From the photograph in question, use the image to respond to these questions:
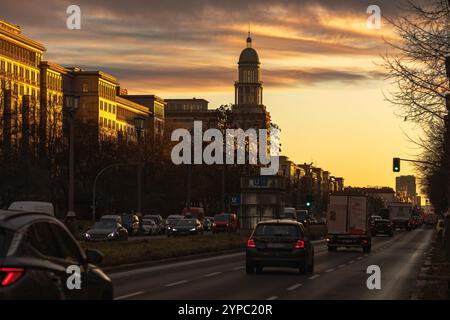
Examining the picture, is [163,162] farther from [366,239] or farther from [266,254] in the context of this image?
[266,254]

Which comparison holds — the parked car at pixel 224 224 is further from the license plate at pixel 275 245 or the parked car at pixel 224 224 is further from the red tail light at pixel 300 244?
the license plate at pixel 275 245

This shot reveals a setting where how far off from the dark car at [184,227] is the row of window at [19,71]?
7379cm

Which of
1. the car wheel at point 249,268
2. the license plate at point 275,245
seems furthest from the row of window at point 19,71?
the license plate at point 275,245

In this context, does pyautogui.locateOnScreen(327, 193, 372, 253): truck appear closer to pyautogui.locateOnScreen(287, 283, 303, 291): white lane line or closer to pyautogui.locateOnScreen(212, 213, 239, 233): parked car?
pyautogui.locateOnScreen(287, 283, 303, 291): white lane line

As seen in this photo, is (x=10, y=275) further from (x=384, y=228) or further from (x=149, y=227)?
(x=384, y=228)

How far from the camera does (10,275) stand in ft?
31.8

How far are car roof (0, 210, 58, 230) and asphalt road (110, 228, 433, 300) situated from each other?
9222 millimetres

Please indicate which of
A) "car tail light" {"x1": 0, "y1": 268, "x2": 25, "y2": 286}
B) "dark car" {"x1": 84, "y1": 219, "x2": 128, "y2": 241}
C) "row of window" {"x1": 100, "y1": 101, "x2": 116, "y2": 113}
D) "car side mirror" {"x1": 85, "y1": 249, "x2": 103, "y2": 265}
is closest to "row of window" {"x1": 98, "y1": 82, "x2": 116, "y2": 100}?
"row of window" {"x1": 100, "y1": 101, "x2": 116, "y2": 113}

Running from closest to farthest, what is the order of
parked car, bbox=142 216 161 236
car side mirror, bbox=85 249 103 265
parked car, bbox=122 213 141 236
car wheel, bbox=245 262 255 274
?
car side mirror, bbox=85 249 103 265
car wheel, bbox=245 262 255 274
parked car, bbox=122 213 141 236
parked car, bbox=142 216 161 236

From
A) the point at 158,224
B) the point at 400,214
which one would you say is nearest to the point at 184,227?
the point at 158,224

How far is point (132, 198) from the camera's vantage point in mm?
106000

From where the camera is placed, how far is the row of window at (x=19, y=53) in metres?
148

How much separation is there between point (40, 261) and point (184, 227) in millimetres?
65486

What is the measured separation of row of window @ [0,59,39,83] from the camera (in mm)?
146750
